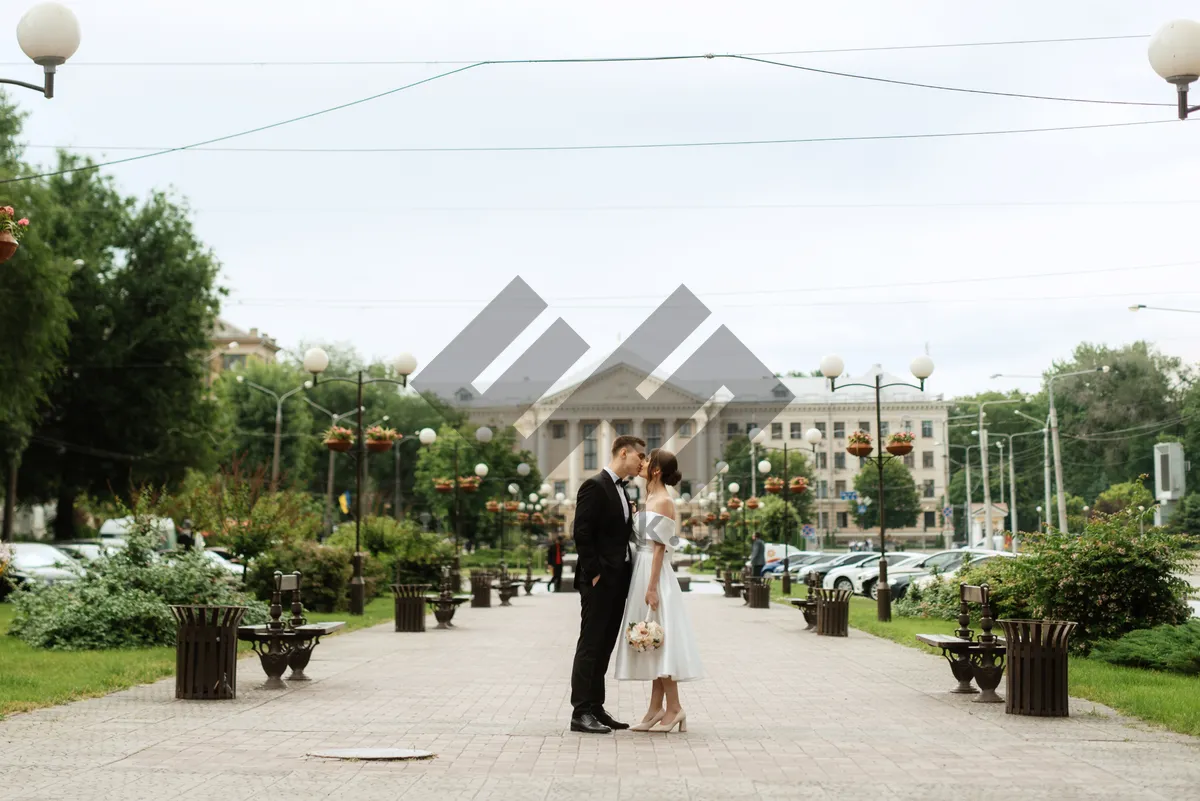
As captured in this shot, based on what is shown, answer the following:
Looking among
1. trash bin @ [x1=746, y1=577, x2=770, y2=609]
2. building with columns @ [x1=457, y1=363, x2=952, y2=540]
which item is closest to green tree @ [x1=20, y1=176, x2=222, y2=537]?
trash bin @ [x1=746, y1=577, x2=770, y2=609]

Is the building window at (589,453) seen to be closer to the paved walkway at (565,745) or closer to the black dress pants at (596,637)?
the paved walkway at (565,745)

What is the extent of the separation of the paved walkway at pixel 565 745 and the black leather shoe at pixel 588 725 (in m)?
0.19

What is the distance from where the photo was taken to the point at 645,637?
972 centimetres

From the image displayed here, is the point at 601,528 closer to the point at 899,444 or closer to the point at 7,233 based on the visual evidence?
the point at 7,233

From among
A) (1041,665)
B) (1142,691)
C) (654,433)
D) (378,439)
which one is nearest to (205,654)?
(1041,665)

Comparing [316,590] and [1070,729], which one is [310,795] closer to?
[1070,729]

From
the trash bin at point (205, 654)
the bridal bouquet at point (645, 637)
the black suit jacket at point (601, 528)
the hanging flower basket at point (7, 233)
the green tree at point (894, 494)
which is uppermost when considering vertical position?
the green tree at point (894, 494)

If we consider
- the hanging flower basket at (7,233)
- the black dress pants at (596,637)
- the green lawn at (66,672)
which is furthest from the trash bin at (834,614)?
the hanging flower basket at (7,233)

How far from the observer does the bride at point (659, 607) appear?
32.0ft

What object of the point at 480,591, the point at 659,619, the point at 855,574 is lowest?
the point at 480,591

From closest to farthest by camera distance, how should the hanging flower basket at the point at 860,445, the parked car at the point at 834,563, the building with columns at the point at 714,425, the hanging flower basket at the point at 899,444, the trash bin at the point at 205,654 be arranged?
1. the trash bin at the point at 205,654
2. the hanging flower basket at the point at 899,444
3. the hanging flower basket at the point at 860,445
4. the parked car at the point at 834,563
5. the building with columns at the point at 714,425

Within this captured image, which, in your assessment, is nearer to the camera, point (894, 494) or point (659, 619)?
point (659, 619)

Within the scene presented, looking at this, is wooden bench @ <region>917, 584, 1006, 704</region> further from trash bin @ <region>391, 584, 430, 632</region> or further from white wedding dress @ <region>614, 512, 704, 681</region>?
trash bin @ <region>391, 584, 430, 632</region>

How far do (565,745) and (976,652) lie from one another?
4.79 meters
